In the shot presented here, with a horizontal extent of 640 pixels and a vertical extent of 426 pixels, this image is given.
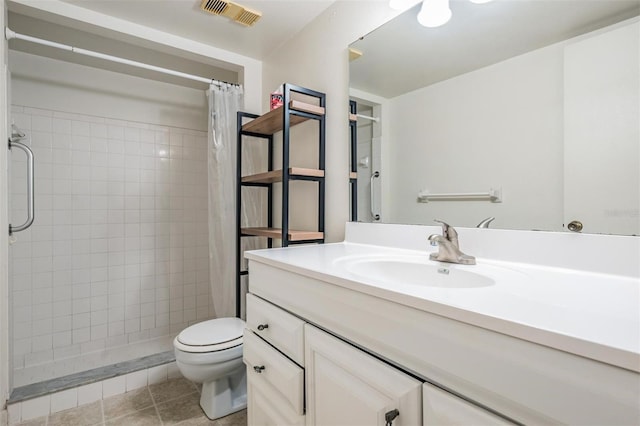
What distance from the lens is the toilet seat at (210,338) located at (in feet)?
4.94

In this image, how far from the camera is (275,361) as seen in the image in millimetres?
1037

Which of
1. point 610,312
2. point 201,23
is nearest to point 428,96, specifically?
point 610,312

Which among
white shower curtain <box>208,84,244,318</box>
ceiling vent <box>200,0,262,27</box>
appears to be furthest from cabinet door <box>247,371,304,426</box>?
ceiling vent <box>200,0,262,27</box>

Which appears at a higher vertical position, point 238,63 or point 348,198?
point 238,63

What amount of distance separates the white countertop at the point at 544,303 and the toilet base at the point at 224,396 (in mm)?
1039

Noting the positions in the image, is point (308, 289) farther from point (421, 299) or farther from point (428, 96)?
point (428, 96)

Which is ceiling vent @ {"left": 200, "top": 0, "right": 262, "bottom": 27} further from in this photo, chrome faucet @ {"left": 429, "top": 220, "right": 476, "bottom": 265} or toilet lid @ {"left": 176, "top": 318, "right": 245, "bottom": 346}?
toilet lid @ {"left": 176, "top": 318, "right": 245, "bottom": 346}

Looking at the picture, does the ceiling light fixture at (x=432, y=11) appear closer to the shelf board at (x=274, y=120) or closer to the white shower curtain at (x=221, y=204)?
the shelf board at (x=274, y=120)

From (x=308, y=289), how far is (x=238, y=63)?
1.86 metres

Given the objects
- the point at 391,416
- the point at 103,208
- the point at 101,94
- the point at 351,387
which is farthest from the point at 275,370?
the point at 101,94

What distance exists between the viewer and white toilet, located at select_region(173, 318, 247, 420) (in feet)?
4.88

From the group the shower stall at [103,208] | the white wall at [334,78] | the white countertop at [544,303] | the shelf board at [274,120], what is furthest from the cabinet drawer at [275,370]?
the shower stall at [103,208]

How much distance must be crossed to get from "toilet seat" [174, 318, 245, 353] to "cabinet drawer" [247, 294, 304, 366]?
424 millimetres

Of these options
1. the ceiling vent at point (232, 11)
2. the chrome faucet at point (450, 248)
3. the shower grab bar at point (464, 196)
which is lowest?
the chrome faucet at point (450, 248)
